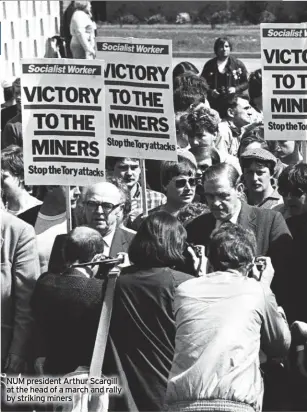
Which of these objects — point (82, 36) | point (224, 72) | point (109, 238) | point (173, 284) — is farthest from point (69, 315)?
point (82, 36)

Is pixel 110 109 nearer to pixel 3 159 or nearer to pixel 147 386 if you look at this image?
pixel 3 159

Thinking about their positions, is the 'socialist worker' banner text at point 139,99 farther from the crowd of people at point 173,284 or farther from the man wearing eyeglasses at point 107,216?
the man wearing eyeglasses at point 107,216

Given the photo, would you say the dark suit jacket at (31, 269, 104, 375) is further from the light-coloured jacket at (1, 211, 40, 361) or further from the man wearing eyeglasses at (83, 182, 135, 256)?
the man wearing eyeglasses at (83, 182, 135, 256)

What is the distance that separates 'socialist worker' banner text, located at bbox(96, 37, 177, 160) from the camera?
1059cm

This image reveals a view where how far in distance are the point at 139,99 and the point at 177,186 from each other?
794mm

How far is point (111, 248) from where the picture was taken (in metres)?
9.38

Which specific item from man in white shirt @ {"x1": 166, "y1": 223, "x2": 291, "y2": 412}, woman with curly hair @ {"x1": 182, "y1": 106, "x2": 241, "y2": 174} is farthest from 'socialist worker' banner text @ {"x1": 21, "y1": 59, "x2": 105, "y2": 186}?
man in white shirt @ {"x1": 166, "y1": 223, "x2": 291, "y2": 412}

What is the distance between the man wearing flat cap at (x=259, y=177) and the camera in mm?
10336

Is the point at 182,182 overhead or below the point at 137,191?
overhead

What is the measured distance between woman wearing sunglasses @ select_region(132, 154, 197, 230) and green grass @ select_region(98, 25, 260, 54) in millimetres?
13294

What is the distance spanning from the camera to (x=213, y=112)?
11.9 m

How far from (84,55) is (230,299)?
1279cm

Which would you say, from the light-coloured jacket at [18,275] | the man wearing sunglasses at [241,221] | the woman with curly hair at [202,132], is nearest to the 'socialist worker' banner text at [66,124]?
the man wearing sunglasses at [241,221]

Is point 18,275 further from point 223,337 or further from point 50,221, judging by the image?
point 223,337
